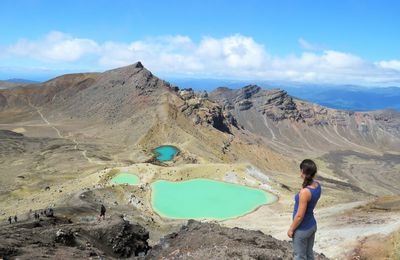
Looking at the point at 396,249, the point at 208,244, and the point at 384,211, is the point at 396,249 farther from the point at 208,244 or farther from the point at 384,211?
the point at 384,211

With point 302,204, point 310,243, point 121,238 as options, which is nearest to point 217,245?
point 310,243

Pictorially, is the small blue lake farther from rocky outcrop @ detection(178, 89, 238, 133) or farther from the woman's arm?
the woman's arm

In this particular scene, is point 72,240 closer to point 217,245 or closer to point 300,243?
point 217,245

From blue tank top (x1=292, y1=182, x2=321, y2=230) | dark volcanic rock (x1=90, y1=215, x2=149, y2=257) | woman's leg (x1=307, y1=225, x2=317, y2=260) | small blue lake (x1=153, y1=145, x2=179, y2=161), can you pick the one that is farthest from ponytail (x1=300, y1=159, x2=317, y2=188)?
small blue lake (x1=153, y1=145, x2=179, y2=161)

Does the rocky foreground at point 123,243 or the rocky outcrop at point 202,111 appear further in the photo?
the rocky outcrop at point 202,111

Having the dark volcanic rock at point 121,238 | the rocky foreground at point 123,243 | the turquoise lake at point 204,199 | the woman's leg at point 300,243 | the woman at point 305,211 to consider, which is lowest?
the turquoise lake at point 204,199

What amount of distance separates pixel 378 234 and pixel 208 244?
38.8 ft

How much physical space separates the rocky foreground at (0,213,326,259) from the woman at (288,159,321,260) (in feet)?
17.2

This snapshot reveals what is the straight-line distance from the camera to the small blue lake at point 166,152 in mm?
96375

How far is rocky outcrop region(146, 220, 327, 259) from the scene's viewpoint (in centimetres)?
1666

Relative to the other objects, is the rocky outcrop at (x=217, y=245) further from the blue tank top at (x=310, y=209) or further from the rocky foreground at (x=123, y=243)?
the blue tank top at (x=310, y=209)

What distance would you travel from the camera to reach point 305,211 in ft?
35.2

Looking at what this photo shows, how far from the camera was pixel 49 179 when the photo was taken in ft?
258

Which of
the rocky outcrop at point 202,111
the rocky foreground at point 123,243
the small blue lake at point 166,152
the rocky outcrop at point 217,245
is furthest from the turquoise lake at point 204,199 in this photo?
the rocky outcrop at point 202,111
